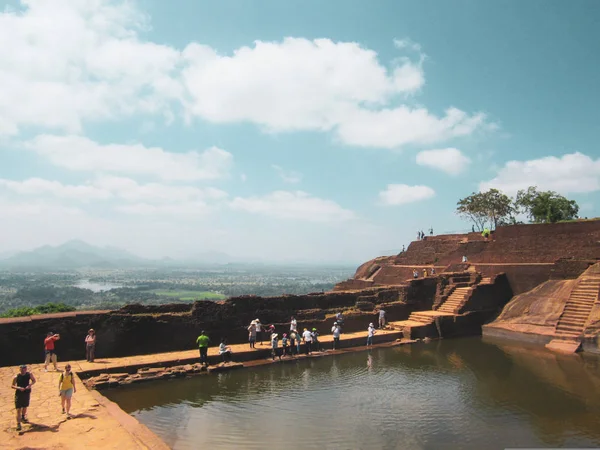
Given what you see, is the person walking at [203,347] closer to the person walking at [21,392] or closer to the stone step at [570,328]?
the person walking at [21,392]

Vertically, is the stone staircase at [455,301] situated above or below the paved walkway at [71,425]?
above

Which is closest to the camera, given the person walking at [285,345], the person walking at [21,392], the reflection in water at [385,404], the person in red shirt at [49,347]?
the person walking at [21,392]

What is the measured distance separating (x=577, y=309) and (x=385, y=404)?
1176cm

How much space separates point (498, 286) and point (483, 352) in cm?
687

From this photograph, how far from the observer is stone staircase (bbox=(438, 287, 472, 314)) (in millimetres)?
21250

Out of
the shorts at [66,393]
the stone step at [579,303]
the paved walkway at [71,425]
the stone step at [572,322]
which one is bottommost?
the paved walkway at [71,425]

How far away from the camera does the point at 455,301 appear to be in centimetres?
2191

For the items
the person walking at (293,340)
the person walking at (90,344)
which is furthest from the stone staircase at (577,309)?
the person walking at (90,344)

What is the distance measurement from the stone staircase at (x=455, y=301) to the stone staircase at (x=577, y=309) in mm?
4479

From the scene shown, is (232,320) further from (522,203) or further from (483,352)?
(522,203)

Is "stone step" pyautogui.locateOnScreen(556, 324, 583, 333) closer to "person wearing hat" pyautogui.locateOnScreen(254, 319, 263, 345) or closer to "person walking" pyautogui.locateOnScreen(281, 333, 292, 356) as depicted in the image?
"person walking" pyautogui.locateOnScreen(281, 333, 292, 356)

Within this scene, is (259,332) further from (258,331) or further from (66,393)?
(66,393)

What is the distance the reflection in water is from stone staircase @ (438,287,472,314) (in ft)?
18.6

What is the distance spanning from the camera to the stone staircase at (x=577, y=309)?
663 inches
